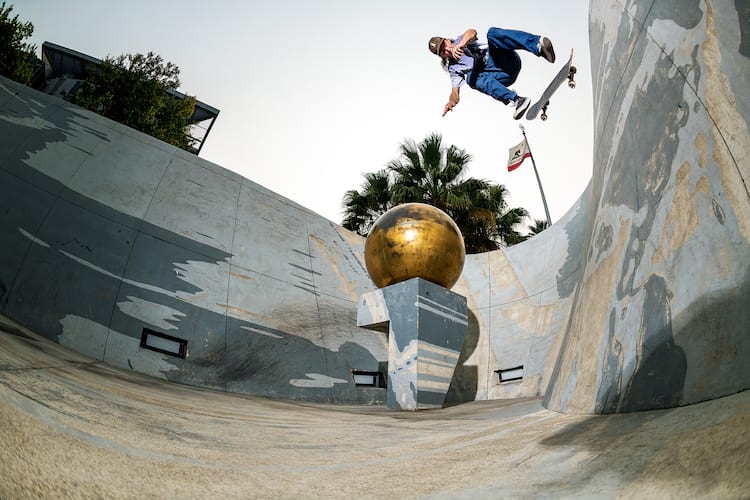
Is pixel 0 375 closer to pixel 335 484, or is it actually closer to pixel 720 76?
pixel 335 484

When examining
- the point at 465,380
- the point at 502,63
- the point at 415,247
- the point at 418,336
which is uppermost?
the point at 502,63

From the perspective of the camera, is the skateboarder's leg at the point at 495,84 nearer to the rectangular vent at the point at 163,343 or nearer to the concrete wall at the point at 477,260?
the concrete wall at the point at 477,260

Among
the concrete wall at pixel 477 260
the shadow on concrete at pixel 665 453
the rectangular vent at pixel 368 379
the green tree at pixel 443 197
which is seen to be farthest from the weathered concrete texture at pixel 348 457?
the green tree at pixel 443 197

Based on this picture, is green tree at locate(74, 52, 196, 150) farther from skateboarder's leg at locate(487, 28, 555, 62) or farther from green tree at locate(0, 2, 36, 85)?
skateboarder's leg at locate(487, 28, 555, 62)

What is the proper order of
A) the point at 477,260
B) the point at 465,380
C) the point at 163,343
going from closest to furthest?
the point at 163,343, the point at 465,380, the point at 477,260

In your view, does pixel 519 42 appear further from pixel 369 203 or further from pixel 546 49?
pixel 369 203

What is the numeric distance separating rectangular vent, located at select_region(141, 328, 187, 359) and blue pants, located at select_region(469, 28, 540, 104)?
21.1ft

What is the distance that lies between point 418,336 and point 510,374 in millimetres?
3200

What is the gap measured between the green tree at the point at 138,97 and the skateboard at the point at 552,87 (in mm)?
14157

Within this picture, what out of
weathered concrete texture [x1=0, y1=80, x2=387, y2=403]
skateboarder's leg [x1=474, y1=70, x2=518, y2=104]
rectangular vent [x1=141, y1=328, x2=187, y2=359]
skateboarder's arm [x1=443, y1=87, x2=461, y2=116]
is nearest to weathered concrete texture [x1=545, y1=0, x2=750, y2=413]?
skateboarder's leg [x1=474, y1=70, x2=518, y2=104]

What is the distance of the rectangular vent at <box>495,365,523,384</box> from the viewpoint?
810 cm

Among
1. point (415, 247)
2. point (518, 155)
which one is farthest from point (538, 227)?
point (415, 247)

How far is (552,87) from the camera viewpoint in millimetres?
6125

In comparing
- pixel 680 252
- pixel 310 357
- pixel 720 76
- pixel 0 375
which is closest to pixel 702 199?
pixel 680 252
